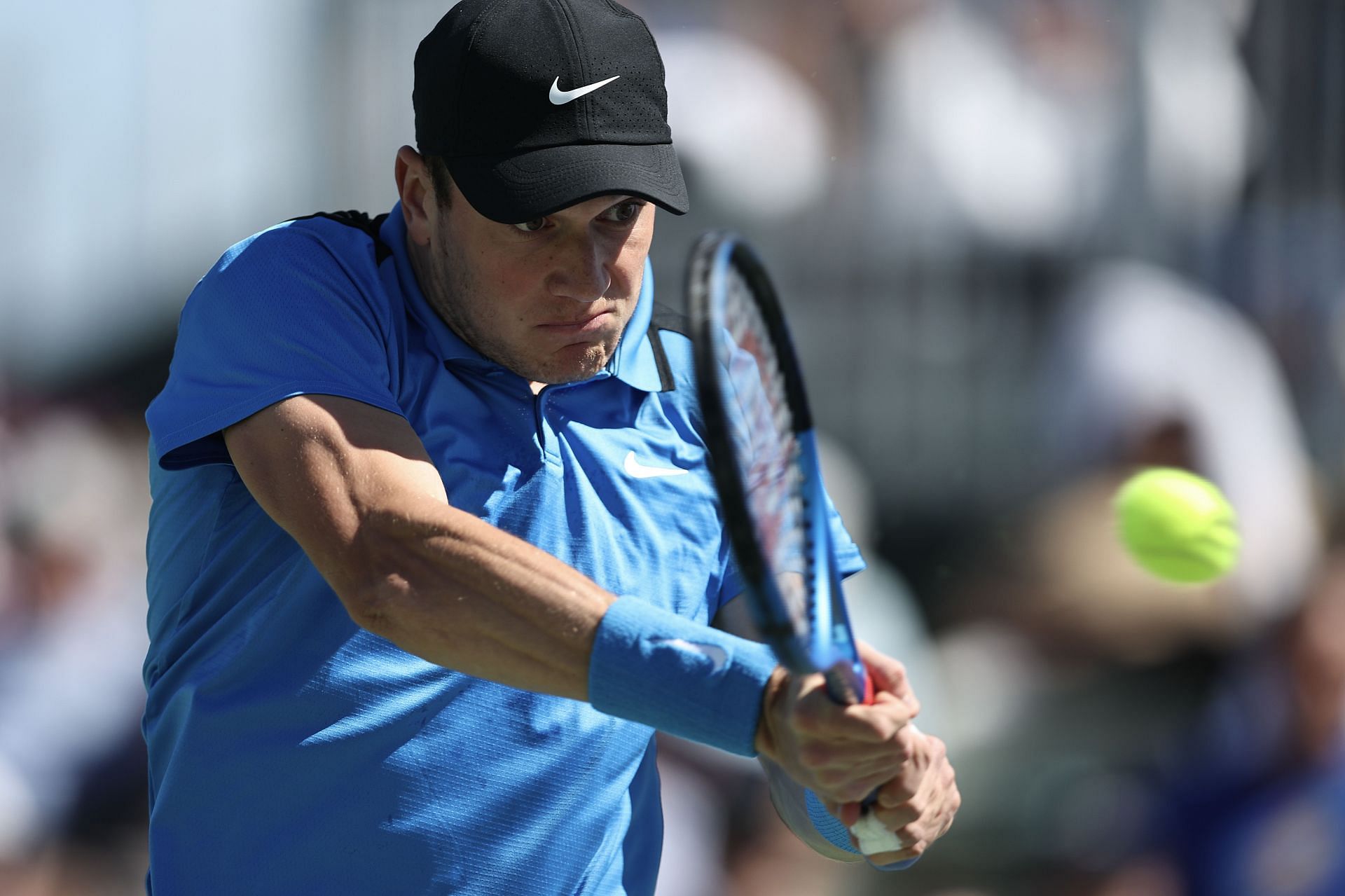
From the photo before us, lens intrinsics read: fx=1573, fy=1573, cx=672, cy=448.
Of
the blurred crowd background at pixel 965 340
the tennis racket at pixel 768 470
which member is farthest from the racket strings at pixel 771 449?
the blurred crowd background at pixel 965 340

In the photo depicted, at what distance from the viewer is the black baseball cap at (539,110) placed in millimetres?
2268

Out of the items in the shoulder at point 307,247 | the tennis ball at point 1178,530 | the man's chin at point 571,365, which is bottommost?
the tennis ball at point 1178,530

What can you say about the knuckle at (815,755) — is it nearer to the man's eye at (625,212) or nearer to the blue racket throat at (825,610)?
the blue racket throat at (825,610)

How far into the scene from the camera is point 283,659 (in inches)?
89.7

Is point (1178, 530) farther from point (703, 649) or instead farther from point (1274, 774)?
point (703, 649)

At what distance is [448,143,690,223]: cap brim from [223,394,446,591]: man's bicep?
381 mm

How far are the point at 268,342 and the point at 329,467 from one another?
0.23 metres

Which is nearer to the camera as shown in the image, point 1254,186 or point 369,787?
point 369,787

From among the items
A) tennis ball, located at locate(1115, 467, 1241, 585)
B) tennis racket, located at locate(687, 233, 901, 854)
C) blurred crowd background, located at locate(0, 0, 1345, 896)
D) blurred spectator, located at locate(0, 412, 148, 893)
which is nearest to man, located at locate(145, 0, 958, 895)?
tennis racket, located at locate(687, 233, 901, 854)

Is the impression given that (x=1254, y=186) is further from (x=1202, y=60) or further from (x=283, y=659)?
(x=283, y=659)

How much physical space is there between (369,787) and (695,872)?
326cm

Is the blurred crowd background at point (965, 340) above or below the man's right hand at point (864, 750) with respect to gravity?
below

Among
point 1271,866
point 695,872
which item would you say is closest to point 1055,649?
point 1271,866

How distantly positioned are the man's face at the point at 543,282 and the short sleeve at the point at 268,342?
0.50 feet
